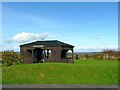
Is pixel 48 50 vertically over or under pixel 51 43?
under

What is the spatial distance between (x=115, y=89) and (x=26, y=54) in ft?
70.7

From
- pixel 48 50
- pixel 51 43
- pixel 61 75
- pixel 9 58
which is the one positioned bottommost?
pixel 61 75

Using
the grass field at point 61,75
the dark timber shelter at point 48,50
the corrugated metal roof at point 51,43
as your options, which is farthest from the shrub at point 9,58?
the grass field at point 61,75

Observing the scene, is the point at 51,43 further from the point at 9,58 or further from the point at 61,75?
the point at 61,75

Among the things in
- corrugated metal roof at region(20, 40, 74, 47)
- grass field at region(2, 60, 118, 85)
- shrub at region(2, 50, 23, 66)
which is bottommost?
grass field at region(2, 60, 118, 85)

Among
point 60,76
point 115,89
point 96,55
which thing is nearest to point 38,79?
point 60,76

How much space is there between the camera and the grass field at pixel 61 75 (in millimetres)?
17453

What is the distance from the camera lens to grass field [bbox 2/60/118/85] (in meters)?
17.5

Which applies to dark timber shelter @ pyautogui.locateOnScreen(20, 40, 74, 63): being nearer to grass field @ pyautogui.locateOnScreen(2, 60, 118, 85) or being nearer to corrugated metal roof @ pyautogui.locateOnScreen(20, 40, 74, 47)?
corrugated metal roof @ pyautogui.locateOnScreen(20, 40, 74, 47)

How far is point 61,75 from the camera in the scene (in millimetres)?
19547

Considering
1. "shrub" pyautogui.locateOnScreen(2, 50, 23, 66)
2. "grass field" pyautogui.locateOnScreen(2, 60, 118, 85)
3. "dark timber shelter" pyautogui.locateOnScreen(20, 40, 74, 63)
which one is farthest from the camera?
"dark timber shelter" pyautogui.locateOnScreen(20, 40, 74, 63)

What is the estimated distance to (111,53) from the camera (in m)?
45.3

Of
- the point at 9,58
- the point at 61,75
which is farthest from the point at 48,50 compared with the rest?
the point at 61,75

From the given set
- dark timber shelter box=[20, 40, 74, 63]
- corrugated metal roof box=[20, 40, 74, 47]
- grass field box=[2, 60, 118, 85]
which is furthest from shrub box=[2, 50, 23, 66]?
grass field box=[2, 60, 118, 85]
